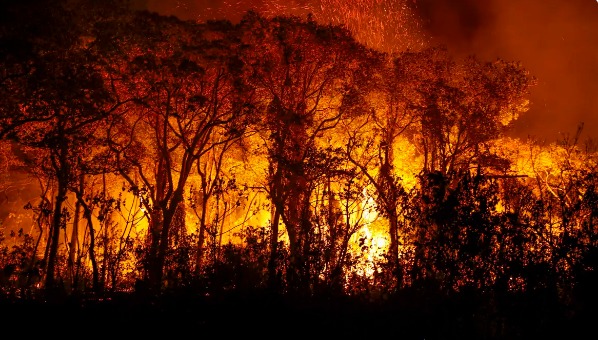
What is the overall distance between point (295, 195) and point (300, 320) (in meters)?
6.73

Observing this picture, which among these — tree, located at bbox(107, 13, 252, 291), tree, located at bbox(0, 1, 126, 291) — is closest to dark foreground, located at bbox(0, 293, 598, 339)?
tree, located at bbox(0, 1, 126, 291)

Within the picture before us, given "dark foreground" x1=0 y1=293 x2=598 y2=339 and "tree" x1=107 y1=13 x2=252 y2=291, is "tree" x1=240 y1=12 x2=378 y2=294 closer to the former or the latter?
"tree" x1=107 y1=13 x2=252 y2=291

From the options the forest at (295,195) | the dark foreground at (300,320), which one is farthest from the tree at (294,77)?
the dark foreground at (300,320)

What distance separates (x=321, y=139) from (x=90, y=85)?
1193 centimetres

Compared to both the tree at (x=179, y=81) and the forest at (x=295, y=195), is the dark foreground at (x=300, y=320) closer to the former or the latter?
the forest at (x=295, y=195)

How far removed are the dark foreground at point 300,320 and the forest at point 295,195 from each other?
0.12 feet

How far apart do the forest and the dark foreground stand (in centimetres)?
4

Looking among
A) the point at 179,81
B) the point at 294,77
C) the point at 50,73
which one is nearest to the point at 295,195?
the point at 179,81

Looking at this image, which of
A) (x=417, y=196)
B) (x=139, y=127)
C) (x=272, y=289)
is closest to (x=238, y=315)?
(x=272, y=289)

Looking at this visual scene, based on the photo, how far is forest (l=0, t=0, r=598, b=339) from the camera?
872 cm

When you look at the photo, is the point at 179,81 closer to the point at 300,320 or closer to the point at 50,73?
the point at 50,73

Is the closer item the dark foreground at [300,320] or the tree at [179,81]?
the dark foreground at [300,320]

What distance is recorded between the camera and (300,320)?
852 centimetres

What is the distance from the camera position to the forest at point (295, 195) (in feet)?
28.6
